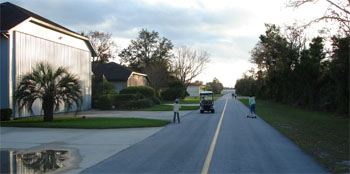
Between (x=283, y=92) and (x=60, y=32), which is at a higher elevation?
(x=60, y=32)

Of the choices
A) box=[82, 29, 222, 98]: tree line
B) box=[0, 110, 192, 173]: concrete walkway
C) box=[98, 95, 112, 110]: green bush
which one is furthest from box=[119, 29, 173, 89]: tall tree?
box=[0, 110, 192, 173]: concrete walkway

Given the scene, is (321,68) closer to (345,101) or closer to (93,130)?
(345,101)

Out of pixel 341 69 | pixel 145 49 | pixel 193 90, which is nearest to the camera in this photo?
pixel 341 69

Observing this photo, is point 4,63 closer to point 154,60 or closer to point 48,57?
point 48,57

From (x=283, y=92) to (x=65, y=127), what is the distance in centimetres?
4231

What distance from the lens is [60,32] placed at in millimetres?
26328

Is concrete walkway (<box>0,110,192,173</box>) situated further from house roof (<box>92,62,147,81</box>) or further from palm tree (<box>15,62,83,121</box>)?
house roof (<box>92,62,147,81</box>)

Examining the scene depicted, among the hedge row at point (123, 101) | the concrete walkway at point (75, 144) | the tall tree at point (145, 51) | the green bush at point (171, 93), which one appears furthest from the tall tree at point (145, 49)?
the concrete walkway at point (75, 144)

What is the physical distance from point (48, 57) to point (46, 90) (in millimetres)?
7002

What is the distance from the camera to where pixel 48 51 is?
24.3 metres

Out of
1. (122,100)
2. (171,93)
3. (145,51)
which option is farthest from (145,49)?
(122,100)

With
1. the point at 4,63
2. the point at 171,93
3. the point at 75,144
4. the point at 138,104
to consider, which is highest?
the point at 4,63

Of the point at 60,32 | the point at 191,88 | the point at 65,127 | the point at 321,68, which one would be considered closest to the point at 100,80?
the point at 60,32

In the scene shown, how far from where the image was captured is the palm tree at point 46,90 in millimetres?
17594
